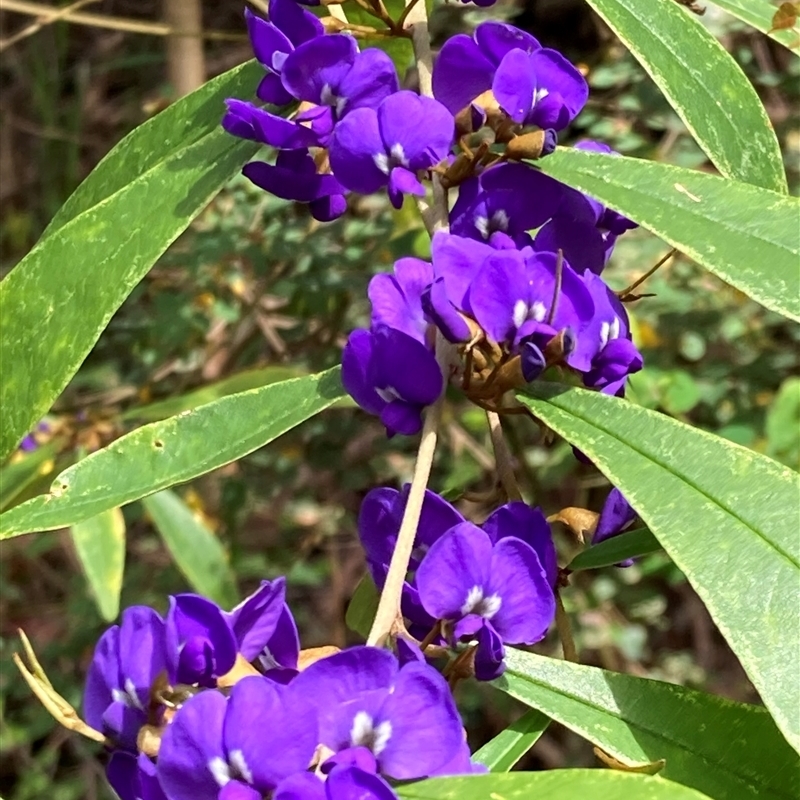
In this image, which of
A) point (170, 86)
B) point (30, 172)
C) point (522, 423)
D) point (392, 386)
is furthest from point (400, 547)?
point (30, 172)

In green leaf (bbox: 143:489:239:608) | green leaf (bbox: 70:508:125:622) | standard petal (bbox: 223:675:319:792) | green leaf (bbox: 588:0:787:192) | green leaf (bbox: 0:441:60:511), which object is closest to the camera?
standard petal (bbox: 223:675:319:792)

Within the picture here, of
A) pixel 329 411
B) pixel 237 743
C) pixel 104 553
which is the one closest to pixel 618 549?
Result: pixel 237 743

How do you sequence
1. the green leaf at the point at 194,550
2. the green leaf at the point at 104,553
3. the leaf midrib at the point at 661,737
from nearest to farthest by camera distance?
the leaf midrib at the point at 661,737 → the green leaf at the point at 104,553 → the green leaf at the point at 194,550

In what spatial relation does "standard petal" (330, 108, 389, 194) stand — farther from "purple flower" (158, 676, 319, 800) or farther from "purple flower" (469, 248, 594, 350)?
"purple flower" (158, 676, 319, 800)

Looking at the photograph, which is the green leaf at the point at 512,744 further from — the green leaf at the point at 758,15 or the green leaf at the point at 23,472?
the green leaf at the point at 23,472

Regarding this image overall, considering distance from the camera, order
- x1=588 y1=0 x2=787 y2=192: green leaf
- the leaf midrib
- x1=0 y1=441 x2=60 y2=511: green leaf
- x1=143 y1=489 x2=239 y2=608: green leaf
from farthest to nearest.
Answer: x1=143 y1=489 x2=239 y2=608: green leaf, x1=0 y1=441 x2=60 y2=511: green leaf, x1=588 y1=0 x2=787 y2=192: green leaf, the leaf midrib

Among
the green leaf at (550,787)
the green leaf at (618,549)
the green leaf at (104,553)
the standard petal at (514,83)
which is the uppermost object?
the standard petal at (514,83)

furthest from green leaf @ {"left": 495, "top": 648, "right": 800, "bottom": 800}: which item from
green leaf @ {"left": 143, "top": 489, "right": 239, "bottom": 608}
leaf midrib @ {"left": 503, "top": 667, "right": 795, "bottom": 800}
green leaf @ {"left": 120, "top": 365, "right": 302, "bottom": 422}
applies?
green leaf @ {"left": 143, "top": 489, "right": 239, "bottom": 608}

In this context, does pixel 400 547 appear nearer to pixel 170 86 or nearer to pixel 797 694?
pixel 797 694

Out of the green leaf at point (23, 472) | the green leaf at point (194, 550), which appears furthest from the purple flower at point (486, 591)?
the green leaf at point (194, 550)
